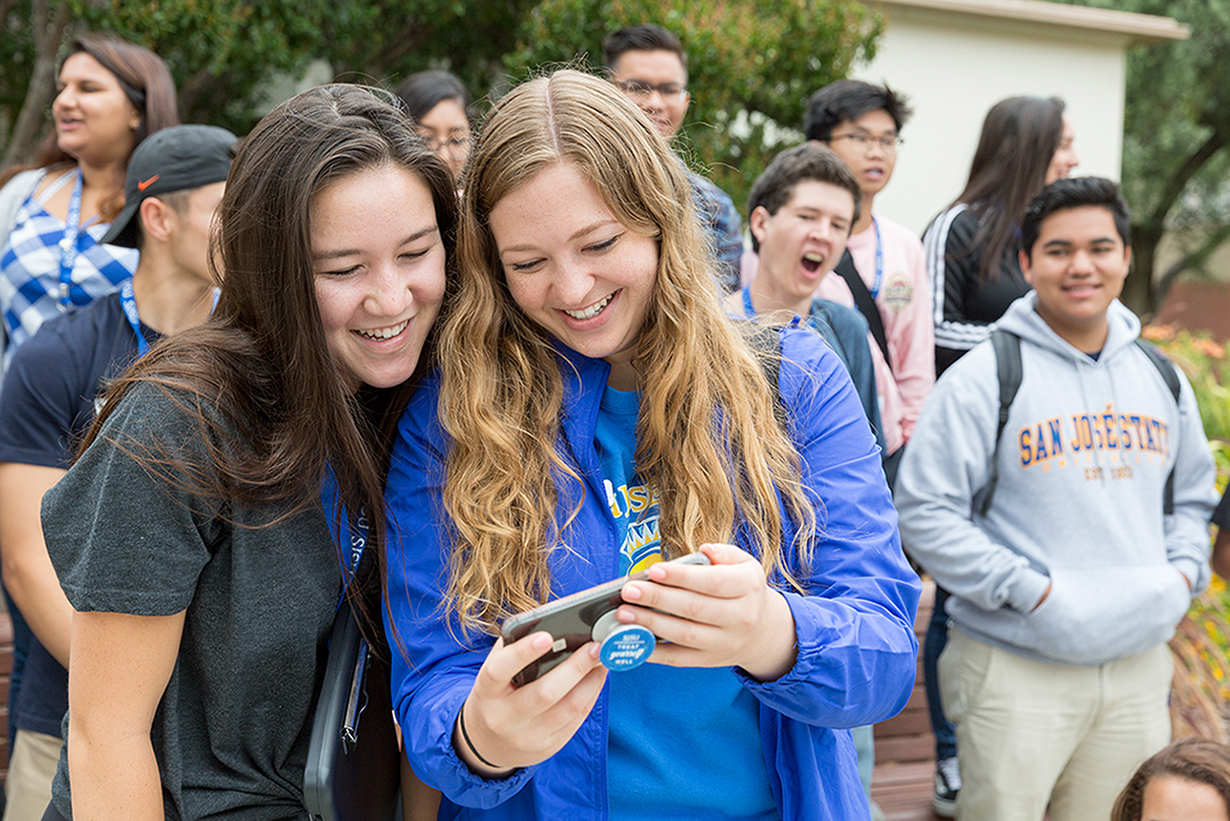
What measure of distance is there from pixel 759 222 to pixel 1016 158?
4.58 feet

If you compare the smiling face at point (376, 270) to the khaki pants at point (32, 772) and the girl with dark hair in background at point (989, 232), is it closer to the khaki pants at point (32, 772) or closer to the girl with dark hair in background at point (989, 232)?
the khaki pants at point (32, 772)

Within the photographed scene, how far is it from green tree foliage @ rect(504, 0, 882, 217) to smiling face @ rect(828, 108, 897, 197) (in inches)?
88.1

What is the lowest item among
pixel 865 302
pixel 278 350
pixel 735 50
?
pixel 865 302

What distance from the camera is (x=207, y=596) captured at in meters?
1.71

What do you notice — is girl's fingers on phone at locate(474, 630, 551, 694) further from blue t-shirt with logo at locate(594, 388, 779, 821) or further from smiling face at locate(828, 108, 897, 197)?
smiling face at locate(828, 108, 897, 197)

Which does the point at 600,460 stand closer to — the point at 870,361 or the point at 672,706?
the point at 672,706

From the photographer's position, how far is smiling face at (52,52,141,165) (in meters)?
3.81

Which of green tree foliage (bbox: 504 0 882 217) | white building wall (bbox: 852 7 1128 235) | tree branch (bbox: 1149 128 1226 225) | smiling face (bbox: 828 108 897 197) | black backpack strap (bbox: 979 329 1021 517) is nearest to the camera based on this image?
black backpack strap (bbox: 979 329 1021 517)

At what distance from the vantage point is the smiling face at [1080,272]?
3.49 metres

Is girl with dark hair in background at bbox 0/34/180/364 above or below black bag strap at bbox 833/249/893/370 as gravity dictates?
above

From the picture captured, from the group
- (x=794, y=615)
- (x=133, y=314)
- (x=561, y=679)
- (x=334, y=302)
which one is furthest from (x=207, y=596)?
(x=133, y=314)

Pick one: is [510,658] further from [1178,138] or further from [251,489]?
[1178,138]

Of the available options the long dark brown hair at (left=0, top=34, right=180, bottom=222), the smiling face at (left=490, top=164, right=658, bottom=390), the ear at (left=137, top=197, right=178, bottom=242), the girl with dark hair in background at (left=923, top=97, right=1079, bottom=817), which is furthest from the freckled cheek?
the girl with dark hair in background at (left=923, top=97, right=1079, bottom=817)

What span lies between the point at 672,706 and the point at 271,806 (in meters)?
0.70
